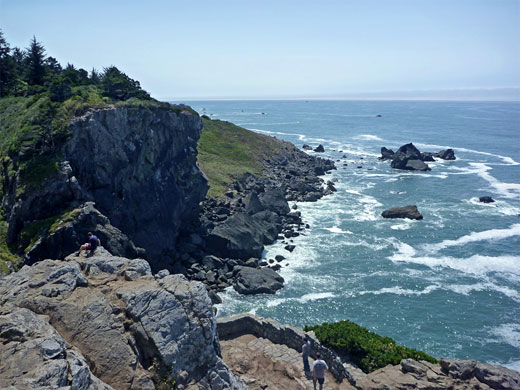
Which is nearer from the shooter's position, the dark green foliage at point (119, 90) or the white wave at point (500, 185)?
the dark green foliage at point (119, 90)

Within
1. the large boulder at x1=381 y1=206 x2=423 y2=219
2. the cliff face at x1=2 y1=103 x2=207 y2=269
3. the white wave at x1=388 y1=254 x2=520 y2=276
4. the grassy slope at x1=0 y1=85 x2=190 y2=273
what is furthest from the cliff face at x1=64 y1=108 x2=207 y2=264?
the large boulder at x1=381 y1=206 x2=423 y2=219

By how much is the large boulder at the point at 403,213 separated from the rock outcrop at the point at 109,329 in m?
51.6

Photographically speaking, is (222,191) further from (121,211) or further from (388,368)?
(388,368)

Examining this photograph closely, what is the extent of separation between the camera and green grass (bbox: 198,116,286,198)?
74.7m

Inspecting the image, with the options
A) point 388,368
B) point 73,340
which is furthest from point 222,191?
point 73,340

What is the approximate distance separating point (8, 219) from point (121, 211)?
9.57m

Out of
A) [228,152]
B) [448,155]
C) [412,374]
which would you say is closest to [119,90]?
[412,374]

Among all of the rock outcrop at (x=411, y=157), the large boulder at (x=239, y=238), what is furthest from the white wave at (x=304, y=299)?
the rock outcrop at (x=411, y=157)

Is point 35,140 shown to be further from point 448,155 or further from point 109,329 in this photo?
point 448,155

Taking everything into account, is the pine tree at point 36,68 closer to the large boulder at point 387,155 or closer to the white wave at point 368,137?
the large boulder at point 387,155

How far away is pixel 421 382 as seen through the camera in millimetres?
17766

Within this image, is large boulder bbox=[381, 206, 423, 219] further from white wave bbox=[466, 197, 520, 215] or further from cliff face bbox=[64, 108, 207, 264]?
cliff face bbox=[64, 108, 207, 264]

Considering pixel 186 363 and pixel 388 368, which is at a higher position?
pixel 186 363

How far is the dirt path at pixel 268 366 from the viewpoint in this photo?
17.8 m
